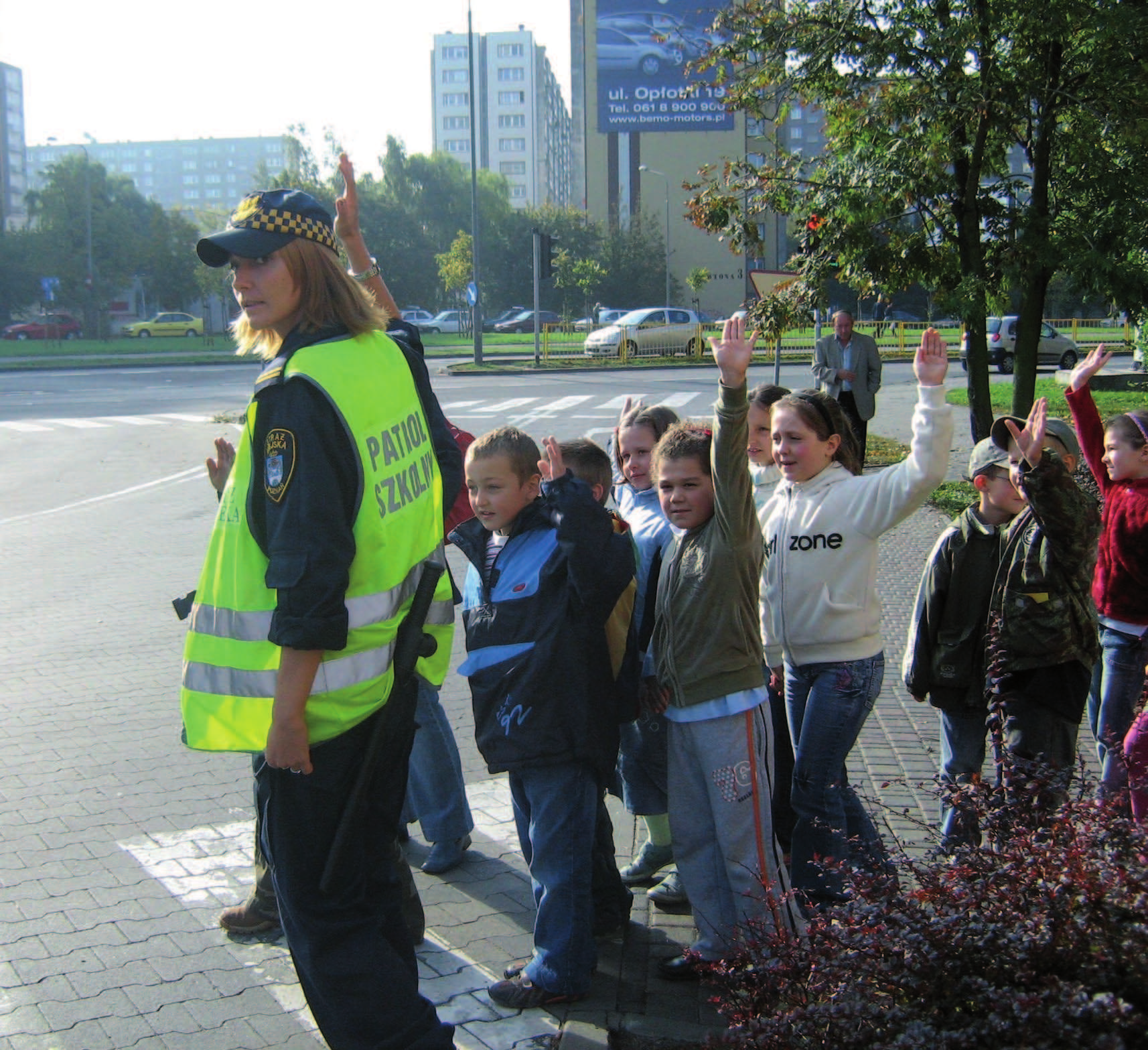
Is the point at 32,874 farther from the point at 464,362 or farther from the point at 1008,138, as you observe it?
the point at 464,362

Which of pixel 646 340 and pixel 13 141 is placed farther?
pixel 13 141

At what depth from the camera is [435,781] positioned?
4336 mm

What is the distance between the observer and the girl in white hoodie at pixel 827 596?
3.74 m

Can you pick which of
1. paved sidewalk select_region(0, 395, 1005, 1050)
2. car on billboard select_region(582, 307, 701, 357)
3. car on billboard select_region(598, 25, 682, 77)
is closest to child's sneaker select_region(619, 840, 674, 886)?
paved sidewalk select_region(0, 395, 1005, 1050)

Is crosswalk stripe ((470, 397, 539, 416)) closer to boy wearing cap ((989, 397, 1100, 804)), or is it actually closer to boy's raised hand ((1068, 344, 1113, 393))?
boy's raised hand ((1068, 344, 1113, 393))

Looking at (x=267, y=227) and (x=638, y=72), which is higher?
(x=638, y=72)

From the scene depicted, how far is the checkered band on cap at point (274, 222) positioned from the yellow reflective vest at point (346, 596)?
0.28 m

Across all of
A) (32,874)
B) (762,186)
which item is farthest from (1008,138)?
(32,874)

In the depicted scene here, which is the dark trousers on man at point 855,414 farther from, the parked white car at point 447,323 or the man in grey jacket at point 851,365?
the parked white car at point 447,323

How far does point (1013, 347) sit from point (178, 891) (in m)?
34.7

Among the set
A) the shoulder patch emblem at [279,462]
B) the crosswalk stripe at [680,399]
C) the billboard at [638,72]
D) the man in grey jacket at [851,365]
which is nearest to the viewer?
the shoulder patch emblem at [279,462]

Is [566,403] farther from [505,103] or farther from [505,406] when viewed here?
[505,103]

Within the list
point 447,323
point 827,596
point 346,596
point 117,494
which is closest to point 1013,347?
point 117,494

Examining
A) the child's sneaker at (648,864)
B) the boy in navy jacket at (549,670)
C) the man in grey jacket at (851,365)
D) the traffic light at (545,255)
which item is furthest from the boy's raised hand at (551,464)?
the traffic light at (545,255)
